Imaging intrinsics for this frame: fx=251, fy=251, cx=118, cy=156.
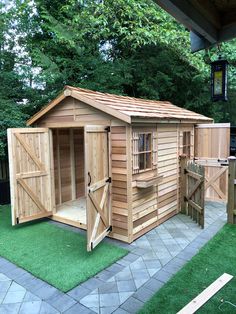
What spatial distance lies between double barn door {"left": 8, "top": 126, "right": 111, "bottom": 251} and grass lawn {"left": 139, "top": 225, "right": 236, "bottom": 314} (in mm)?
1364

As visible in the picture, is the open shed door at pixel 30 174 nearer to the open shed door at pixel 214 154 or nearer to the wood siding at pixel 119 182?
the wood siding at pixel 119 182

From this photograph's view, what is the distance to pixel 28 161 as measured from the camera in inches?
205

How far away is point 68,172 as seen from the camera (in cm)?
663

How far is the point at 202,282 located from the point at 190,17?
122 inches

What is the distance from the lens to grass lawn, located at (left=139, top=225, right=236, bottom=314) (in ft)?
9.27

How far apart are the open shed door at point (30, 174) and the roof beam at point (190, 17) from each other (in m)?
3.84

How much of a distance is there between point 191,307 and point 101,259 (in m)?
1.58

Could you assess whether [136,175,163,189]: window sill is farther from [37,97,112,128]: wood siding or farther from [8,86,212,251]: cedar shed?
[37,97,112,128]: wood siding

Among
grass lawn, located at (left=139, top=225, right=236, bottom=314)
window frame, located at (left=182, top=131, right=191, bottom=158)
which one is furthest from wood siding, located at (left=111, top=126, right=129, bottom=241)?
window frame, located at (left=182, top=131, right=191, bottom=158)

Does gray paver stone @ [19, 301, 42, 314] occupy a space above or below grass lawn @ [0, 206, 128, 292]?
below

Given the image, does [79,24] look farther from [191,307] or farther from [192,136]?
[191,307]

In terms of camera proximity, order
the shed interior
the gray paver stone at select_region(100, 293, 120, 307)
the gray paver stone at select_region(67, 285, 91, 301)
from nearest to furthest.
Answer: the gray paver stone at select_region(100, 293, 120, 307) → the gray paver stone at select_region(67, 285, 91, 301) → the shed interior

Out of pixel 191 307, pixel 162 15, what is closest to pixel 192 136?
pixel 162 15

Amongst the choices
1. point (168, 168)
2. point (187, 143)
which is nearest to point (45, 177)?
point (168, 168)
